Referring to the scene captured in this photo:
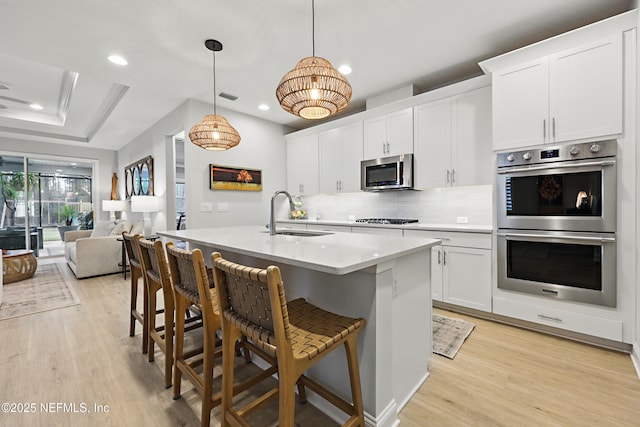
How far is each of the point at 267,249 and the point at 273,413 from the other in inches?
35.4

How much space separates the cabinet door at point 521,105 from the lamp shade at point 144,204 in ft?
16.2

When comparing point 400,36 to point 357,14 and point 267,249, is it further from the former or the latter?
point 267,249

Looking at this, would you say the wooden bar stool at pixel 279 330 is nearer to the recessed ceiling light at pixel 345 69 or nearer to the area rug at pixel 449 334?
the area rug at pixel 449 334

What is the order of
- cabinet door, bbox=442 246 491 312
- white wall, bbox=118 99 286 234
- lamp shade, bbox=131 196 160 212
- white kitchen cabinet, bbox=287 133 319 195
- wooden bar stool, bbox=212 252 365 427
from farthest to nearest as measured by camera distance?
1. white kitchen cabinet, bbox=287 133 319 195
2. lamp shade, bbox=131 196 160 212
3. white wall, bbox=118 99 286 234
4. cabinet door, bbox=442 246 491 312
5. wooden bar stool, bbox=212 252 365 427

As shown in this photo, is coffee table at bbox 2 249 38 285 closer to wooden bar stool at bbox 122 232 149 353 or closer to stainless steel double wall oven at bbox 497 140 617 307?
wooden bar stool at bbox 122 232 149 353

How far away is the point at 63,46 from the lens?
8.87 feet

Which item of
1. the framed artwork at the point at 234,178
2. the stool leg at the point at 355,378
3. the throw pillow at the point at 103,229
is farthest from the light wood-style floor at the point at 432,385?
the throw pillow at the point at 103,229

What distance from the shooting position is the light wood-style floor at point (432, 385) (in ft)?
4.88

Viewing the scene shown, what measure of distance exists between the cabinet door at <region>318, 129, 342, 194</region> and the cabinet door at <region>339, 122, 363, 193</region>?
94 mm

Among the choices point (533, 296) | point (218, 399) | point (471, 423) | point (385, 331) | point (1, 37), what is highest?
point (1, 37)

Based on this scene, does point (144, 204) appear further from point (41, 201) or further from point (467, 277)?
point (467, 277)

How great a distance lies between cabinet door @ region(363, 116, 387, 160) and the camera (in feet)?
12.5

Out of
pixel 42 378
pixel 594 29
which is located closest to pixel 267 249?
pixel 42 378

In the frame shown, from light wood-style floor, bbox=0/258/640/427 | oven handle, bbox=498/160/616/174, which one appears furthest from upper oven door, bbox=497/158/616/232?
light wood-style floor, bbox=0/258/640/427
